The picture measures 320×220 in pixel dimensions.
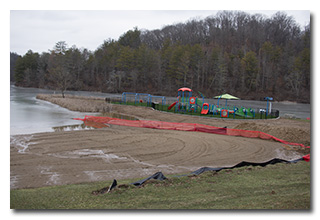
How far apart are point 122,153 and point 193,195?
6510 millimetres

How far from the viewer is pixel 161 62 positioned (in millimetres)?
54500

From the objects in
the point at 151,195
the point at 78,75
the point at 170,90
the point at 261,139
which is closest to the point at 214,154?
the point at 261,139

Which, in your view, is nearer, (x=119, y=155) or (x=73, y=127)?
(x=119, y=155)

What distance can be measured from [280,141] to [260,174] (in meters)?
8.54

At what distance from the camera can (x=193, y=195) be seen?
6.21 meters

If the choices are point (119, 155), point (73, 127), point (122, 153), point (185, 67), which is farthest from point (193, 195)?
point (185, 67)

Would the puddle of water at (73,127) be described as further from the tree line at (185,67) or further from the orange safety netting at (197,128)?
the tree line at (185,67)

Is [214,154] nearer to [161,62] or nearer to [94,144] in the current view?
[94,144]

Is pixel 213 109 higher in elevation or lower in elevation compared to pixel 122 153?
higher

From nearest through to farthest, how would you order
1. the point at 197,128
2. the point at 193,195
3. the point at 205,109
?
the point at 193,195 < the point at 197,128 < the point at 205,109

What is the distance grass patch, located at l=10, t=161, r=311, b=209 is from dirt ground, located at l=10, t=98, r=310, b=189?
7.22 ft

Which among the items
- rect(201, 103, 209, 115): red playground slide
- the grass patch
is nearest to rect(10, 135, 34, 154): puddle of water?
the grass patch

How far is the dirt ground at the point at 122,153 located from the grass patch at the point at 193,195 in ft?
7.22

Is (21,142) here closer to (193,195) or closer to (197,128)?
(193,195)
